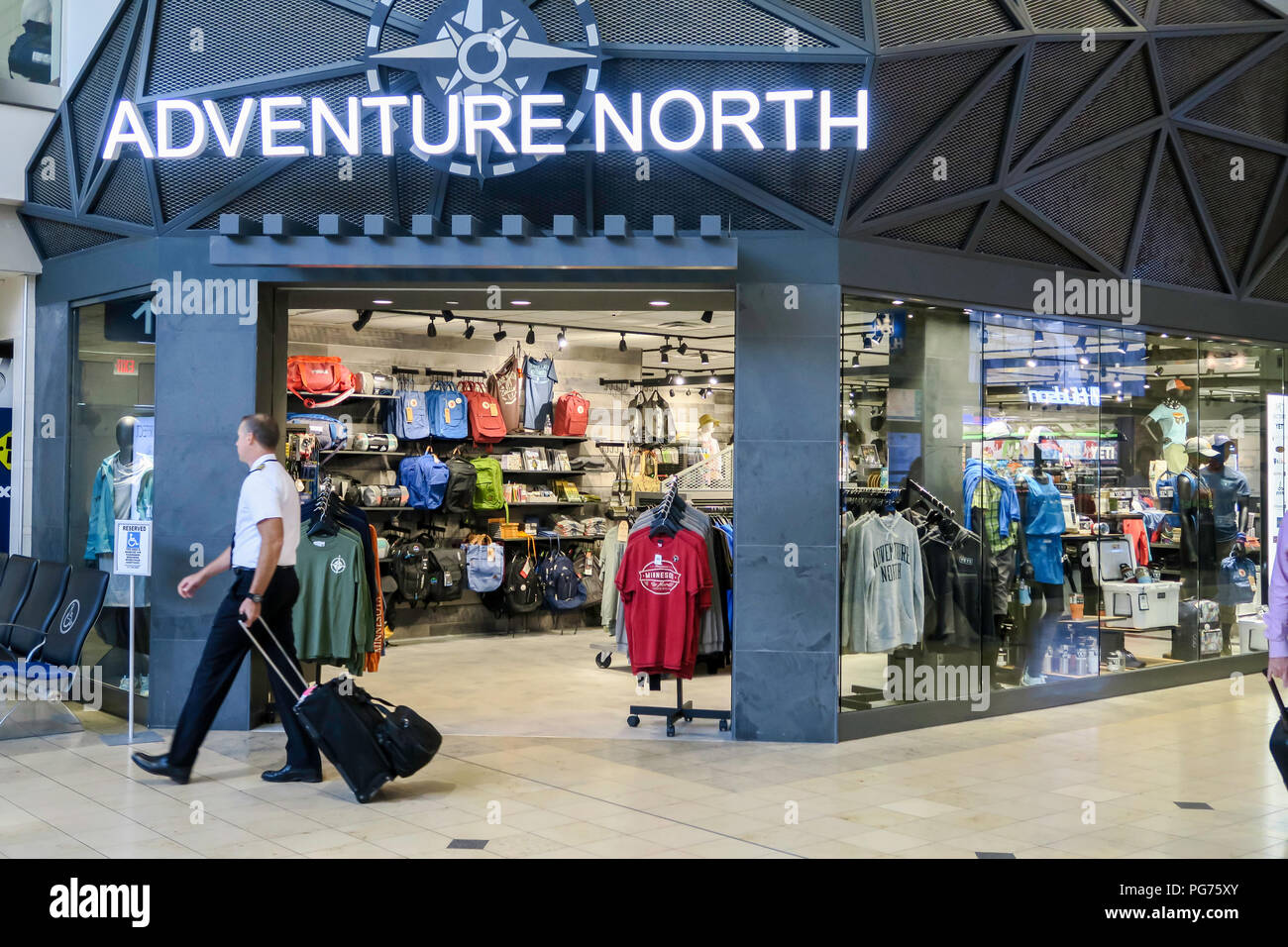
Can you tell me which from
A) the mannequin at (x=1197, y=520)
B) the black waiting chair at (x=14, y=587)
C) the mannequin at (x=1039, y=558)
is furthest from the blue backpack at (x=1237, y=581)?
the black waiting chair at (x=14, y=587)

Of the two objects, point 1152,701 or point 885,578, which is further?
point 1152,701

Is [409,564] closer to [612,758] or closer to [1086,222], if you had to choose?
[612,758]

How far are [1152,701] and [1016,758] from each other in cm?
258

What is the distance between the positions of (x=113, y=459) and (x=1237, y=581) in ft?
28.3

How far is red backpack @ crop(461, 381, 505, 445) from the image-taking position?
1197 cm

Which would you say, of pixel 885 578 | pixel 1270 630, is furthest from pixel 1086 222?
pixel 1270 630

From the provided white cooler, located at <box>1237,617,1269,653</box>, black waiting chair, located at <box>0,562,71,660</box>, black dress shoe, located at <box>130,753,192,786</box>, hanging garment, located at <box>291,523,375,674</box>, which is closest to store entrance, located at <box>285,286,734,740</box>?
hanging garment, located at <box>291,523,375,674</box>

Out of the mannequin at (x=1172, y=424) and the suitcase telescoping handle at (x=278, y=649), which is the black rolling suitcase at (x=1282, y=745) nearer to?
the suitcase telescoping handle at (x=278, y=649)

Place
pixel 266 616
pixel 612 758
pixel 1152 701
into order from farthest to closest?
pixel 1152 701 → pixel 612 758 → pixel 266 616

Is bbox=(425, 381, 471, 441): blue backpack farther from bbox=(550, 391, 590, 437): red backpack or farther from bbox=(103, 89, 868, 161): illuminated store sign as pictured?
bbox=(103, 89, 868, 161): illuminated store sign

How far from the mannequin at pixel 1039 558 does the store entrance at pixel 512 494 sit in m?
2.07

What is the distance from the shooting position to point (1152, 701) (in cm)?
880

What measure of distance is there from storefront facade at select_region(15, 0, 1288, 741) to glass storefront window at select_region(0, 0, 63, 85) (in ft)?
1.98

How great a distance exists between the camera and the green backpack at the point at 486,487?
Answer: 11898 mm
